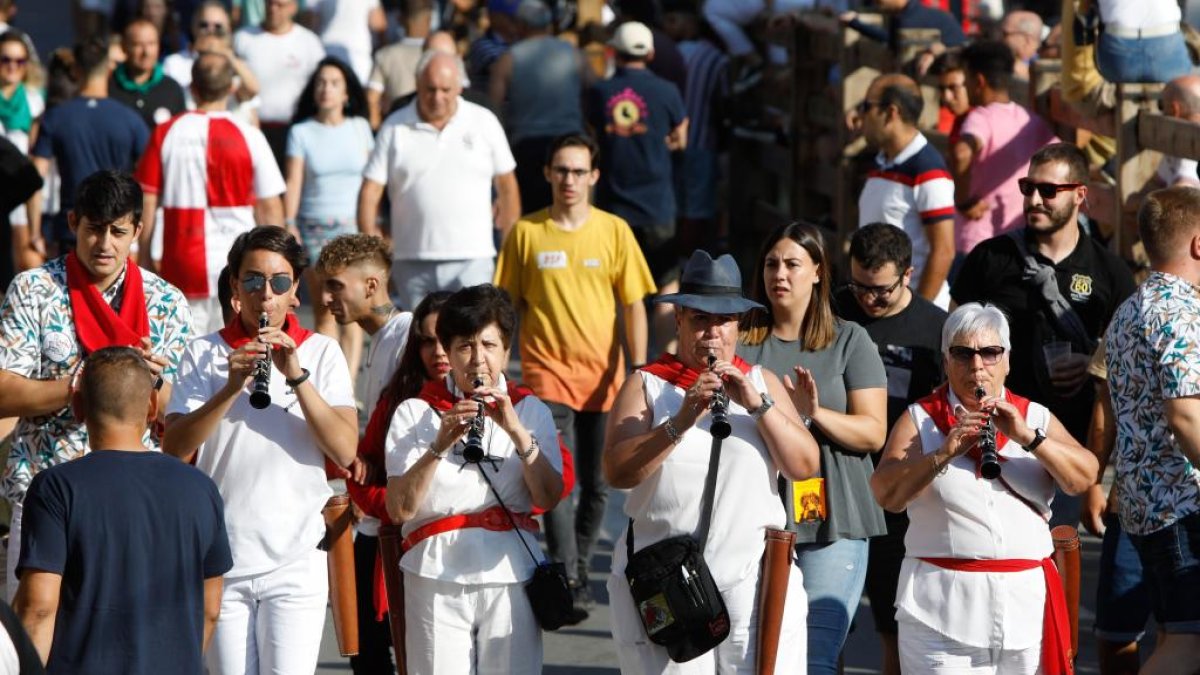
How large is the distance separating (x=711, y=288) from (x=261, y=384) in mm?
1342

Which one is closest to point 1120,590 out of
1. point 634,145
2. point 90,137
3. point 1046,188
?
point 1046,188

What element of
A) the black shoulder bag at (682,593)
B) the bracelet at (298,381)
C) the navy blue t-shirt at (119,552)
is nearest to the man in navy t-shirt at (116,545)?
the navy blue t-shirt at (119,552)

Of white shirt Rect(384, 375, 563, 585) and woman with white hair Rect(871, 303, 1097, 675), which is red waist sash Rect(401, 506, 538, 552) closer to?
white shirt Rect(384, 375, 563, 585)

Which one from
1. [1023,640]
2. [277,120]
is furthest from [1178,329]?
[277,120]

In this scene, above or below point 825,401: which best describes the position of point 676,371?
above

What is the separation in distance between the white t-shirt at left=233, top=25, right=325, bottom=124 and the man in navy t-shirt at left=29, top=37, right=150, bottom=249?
2.63m

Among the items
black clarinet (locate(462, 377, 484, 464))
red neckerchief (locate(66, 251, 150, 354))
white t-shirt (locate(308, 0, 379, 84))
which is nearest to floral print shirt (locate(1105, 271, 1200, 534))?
black clarinet (locate(462, 377, 484, 464))

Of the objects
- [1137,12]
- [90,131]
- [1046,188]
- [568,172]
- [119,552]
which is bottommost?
[119,552]

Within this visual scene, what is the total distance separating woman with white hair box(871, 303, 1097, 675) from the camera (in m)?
5.74

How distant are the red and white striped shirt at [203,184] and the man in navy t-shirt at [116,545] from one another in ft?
16.2

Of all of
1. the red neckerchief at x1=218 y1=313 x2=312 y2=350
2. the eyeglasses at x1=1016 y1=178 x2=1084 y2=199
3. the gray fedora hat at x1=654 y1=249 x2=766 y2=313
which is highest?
the eyeglasses at x1=1016 y1=178 x2=1084 y2=199

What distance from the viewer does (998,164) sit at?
9.55 meters

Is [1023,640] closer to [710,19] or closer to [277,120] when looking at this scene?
[277,120]

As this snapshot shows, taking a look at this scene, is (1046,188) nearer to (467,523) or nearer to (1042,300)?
(1042,300)
